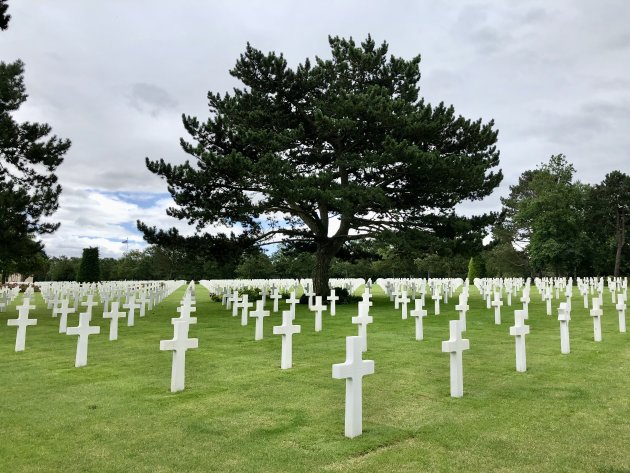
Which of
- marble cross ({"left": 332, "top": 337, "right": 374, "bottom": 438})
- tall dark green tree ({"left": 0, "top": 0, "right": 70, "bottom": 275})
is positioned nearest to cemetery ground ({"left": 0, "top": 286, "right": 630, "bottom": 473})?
marble cross ({"left": 332, "top": 337, "right": 374, "bottom": 438})

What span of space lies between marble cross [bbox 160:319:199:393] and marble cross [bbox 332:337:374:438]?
2306 millimetres

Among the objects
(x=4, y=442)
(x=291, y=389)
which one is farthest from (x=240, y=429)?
(x=4, y=442)

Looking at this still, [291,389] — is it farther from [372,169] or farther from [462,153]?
[462,153]

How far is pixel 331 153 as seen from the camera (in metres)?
19.3

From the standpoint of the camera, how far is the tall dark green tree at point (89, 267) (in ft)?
126

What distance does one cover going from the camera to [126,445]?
142 inches

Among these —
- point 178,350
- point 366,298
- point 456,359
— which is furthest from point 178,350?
point 366,298

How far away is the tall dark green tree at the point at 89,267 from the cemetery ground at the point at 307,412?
33070mm

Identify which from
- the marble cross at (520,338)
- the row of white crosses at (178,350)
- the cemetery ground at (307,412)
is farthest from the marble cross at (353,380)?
the marble cross at (520,338)

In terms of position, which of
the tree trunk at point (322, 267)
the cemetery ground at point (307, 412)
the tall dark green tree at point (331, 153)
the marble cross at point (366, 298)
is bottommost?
the cemetery ground at point (307, 412)

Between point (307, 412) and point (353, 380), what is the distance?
83 centimetres

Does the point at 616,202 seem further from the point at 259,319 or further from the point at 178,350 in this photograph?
the point at 178,350

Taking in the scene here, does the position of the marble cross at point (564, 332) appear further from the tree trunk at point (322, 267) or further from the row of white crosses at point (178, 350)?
the tree trunk at point (322, 267)

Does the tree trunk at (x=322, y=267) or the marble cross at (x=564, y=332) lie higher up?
the tree trunk at (x=322, y=267)
